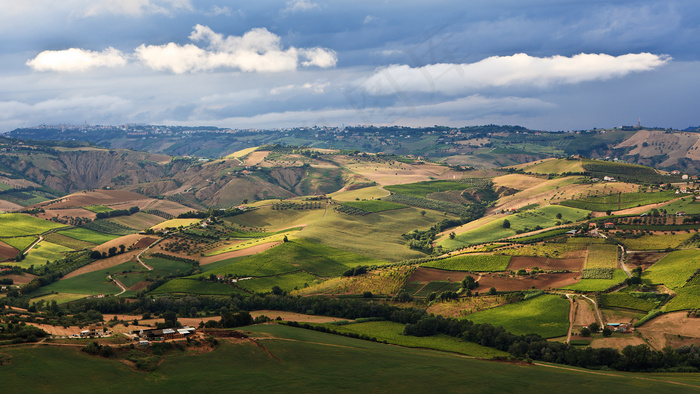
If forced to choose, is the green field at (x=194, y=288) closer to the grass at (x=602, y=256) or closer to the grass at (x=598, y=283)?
the grass at (x=598, y=283)

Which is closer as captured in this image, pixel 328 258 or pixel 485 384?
pixel 485 384

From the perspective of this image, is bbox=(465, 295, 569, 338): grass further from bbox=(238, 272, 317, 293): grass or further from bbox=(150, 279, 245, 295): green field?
bbox=(150, 279, 245, 295): green field

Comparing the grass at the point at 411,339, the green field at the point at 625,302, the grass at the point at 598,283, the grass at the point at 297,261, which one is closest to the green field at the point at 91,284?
the grass at the point at 297,261

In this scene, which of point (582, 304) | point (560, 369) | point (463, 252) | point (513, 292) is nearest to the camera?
point (560, 369)

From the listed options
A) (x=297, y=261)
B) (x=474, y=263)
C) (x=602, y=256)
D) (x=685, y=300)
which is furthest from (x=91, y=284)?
(x=685, y=300)

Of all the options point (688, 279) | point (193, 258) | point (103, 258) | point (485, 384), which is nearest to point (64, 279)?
point (103, 258)

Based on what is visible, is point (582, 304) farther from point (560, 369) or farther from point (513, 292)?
point (560, 369)

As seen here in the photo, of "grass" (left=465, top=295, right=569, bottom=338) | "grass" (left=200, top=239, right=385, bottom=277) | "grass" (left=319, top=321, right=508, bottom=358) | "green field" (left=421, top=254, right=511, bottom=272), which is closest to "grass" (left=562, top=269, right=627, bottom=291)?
"grass" (left=465, top=295, right=569, bottom=338)
